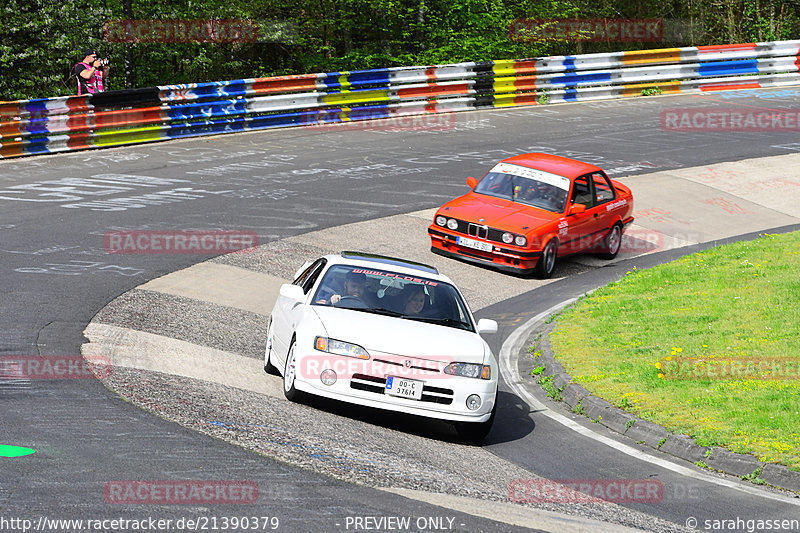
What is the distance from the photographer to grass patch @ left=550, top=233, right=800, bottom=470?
31.3 feet

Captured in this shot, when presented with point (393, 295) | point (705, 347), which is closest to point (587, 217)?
point (705, 347)

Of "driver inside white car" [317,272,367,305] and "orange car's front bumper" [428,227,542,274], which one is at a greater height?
"driver inside white car" [317,272,367,305]

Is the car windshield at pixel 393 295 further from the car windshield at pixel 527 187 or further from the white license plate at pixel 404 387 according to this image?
the car windshield at pixel 527 187

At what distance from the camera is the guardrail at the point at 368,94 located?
21.8m

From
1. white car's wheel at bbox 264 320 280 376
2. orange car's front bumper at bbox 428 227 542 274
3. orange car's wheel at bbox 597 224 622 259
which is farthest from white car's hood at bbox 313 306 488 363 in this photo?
orange car's wheel at bbox 597 224 622 259

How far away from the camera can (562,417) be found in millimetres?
10523

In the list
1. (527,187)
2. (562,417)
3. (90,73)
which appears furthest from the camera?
(90,73)

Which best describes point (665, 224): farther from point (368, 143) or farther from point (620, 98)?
point (620, 98)

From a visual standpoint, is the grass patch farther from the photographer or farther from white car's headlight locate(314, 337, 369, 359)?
the photographer

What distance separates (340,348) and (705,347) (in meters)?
4.90

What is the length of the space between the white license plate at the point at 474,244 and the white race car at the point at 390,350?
20.2 feet

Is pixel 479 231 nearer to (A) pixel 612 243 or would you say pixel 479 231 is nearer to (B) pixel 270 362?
(A) pixel 612 243

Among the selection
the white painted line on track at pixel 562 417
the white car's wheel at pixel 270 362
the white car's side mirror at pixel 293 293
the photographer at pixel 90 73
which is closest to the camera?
the white painted line on track at pixel 562 417

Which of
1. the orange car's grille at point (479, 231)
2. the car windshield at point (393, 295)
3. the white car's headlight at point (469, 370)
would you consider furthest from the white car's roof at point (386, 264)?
the orange car's grille at point (479, 231)
